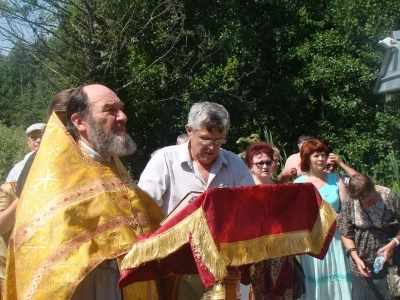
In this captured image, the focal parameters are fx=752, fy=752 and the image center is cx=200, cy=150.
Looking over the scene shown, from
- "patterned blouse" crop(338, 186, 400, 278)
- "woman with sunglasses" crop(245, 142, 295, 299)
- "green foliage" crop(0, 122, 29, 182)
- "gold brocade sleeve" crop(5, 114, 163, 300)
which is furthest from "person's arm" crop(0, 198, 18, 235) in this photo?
"green foliage" crop(0, 122, 29, 182)

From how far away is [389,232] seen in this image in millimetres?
7359

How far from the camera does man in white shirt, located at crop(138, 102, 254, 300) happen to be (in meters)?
4.63

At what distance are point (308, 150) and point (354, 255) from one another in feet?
3.89

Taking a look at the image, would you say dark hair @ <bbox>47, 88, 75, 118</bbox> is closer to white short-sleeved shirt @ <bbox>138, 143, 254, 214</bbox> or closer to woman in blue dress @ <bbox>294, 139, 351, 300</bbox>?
white short-sleeved shirt @ <bbox>138, 143, 254, 214</bbox>

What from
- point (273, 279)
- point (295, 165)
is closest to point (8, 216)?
point (273, 279)

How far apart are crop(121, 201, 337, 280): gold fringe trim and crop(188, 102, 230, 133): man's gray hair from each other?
1.20m

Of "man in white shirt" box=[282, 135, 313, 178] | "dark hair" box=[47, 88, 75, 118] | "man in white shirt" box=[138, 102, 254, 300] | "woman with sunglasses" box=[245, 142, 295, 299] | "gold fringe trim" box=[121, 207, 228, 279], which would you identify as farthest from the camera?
"man in white shirt" box=[282, 135, 313, 178]

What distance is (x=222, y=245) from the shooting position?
319 centimetres

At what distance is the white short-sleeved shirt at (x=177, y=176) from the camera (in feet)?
15.5

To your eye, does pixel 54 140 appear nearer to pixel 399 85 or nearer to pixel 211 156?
pixel 211 156

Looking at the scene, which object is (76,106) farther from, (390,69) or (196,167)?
(390,69)

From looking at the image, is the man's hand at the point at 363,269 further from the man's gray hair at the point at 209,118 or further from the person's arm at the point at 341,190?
the man's gray hair at the point at 209,118

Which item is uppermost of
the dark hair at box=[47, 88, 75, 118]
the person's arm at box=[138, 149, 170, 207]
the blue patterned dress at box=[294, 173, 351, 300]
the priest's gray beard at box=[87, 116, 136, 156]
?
the dark hair at box=[47, 88, 75, 118]

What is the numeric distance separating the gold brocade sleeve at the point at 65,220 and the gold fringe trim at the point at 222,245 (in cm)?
38
